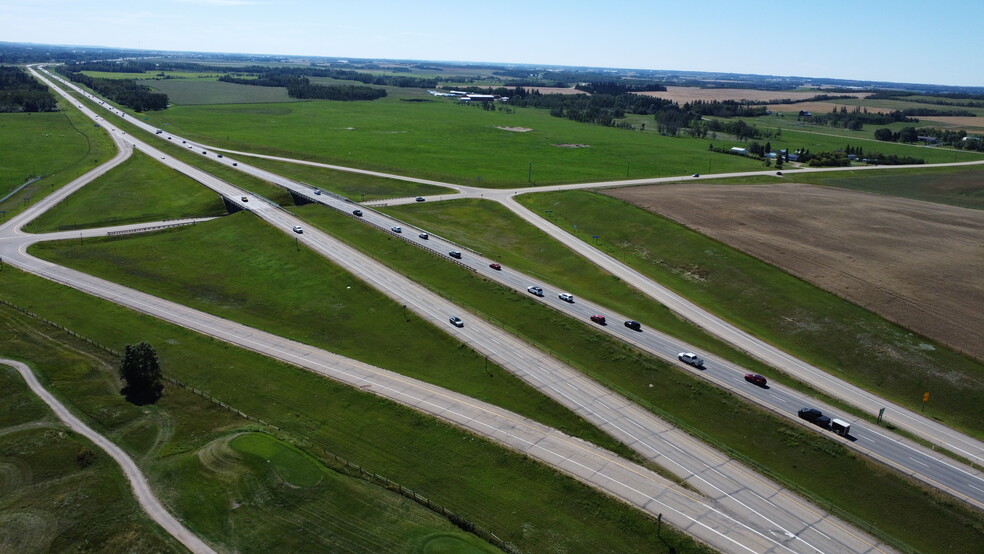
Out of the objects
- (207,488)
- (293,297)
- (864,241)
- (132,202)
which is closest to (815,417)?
(207,488)

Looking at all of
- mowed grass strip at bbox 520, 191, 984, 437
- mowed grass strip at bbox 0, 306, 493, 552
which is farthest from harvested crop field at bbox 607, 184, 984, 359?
mowed grass strip at bbox 0, 306, 493, 552

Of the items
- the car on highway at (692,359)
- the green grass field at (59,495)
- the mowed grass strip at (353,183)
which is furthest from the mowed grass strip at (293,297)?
the mowed grass strip at (353,183)

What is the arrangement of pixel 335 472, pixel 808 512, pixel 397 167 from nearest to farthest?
pixel 808 512, pixel 335 472, pixel 397 167

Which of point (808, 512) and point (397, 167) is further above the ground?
point (397, 167)

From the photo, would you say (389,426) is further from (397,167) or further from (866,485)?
(397,167)

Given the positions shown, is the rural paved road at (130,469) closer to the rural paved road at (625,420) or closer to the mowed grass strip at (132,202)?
the rural paved road at (625,420)

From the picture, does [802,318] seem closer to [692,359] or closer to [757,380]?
[757,380]

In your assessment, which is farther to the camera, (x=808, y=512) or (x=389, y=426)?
(x=389, y=426)

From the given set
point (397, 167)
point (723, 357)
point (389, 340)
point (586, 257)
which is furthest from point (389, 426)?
point (397, 167)

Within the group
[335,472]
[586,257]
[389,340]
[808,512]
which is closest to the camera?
[808,512]
